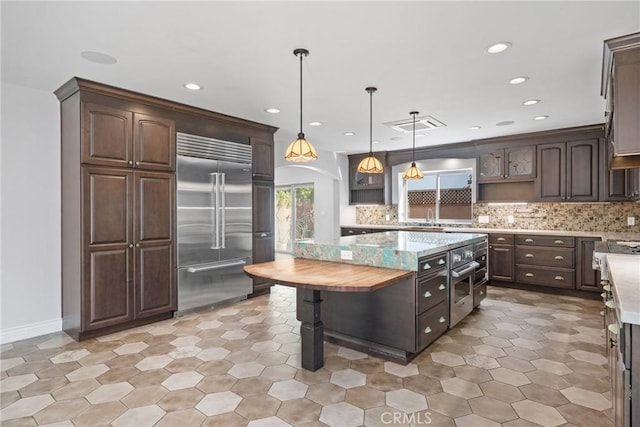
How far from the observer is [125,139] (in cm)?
366

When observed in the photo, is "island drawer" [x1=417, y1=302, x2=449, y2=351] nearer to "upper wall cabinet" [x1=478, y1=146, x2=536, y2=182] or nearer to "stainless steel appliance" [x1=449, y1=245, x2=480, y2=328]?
"stainless steel appliance" [x1=449, y1=245, x2=480, y2=328]

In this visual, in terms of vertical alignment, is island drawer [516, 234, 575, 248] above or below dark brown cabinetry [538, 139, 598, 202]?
below

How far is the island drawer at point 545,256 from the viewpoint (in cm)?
508

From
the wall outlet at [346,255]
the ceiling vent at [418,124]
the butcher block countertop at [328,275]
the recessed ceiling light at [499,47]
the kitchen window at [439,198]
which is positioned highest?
the recessed ceiling light at [499,47]

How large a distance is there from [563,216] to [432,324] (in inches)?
157

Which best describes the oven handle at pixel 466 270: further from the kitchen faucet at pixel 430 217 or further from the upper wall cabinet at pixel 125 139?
the upper wall cabinet at pixel 125 139

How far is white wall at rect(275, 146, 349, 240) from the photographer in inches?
286

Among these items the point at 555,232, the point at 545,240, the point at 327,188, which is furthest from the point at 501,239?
the point at 327,188

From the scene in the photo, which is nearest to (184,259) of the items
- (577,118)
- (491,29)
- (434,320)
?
(434,320)

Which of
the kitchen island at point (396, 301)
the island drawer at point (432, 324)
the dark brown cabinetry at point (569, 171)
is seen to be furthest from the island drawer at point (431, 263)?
the dark brown cabinetry at point (569, 171)

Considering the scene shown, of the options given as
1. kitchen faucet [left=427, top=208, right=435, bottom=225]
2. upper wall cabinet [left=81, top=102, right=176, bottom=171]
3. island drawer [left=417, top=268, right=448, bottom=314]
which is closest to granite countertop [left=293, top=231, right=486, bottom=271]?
island drawer [left=417, top=268, right=448, bottom=314]

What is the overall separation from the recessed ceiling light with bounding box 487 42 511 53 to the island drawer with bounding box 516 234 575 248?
354 cm

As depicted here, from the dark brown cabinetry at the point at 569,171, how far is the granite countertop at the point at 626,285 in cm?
302

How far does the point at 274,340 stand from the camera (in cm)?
345
